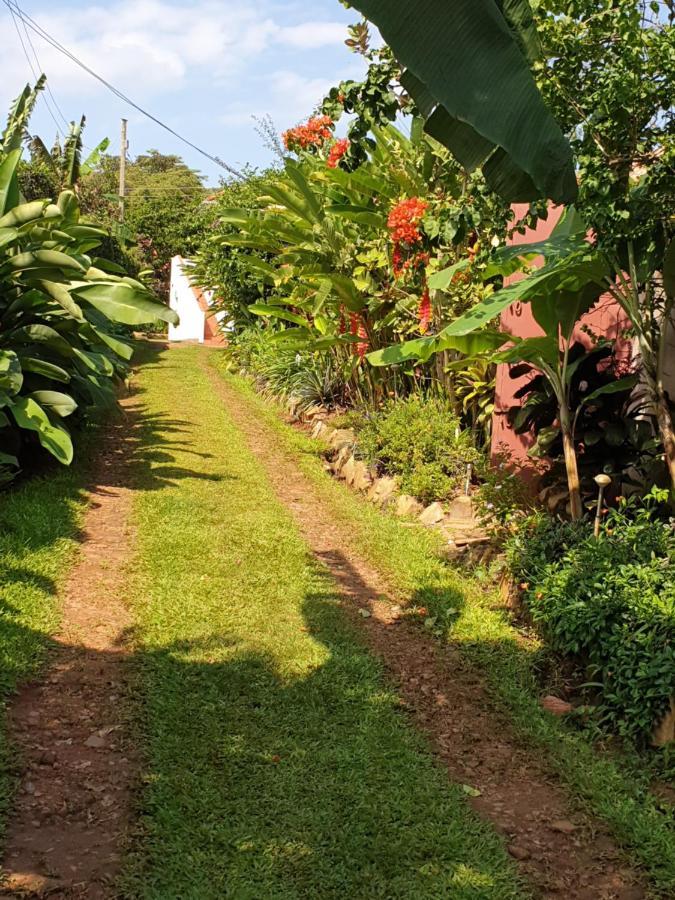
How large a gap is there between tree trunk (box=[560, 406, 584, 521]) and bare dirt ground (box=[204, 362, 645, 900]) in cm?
134

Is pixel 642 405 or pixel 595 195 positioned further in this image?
pixel 642 405

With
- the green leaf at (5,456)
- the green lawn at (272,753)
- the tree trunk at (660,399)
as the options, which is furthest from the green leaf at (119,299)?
the tree trunk at (660,399)

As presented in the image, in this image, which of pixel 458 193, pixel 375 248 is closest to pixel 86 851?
pixel 458 193

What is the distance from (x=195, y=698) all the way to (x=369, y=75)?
352 cm

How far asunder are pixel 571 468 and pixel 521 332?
2.24 meters

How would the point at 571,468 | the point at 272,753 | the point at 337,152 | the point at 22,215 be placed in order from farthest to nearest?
the point at 337,152 < the point at 22,215 < the point at 571,468 < the point at 272,753

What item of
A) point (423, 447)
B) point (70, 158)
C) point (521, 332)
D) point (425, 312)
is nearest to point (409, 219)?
point (425, 312)

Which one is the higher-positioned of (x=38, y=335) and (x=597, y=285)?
(x=597, y=285)

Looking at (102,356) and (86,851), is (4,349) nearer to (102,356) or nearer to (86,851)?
(102,356)

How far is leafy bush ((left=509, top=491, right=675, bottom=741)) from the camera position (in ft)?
14.5

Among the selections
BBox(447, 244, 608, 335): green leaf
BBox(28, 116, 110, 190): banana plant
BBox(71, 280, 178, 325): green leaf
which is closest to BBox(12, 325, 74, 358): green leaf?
BBox(71, 280, 178, 325): green leaf

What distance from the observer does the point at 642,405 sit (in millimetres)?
6535

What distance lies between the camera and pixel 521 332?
799cm

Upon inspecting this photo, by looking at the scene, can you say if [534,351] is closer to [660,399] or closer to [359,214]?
[660,399]
